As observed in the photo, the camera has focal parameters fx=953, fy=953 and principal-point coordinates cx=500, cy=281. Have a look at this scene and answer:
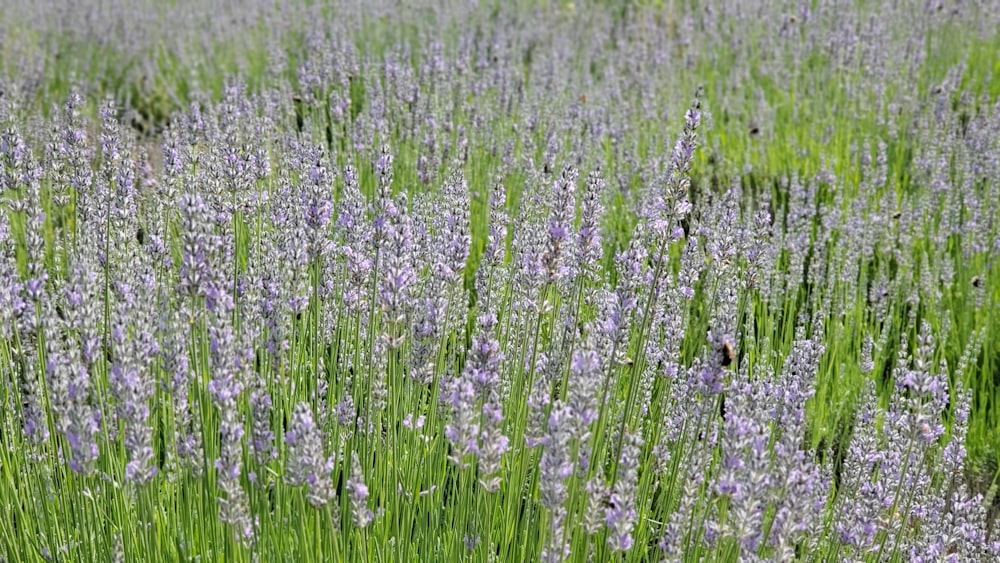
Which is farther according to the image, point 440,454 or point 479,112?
point 479,112

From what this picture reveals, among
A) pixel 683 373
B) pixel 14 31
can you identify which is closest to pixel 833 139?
pixel 683 373

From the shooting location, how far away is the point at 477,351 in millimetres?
1989

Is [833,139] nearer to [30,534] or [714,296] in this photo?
[714,296]

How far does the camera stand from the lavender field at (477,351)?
1815 millimetres

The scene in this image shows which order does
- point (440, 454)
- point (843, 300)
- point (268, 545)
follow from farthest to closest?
1. point (843, 300)
2. point (440, 454)
3. point (268, 545)

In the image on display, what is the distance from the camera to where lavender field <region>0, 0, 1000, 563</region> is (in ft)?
5.96

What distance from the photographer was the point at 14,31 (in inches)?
298

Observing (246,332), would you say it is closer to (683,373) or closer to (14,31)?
(683,373)

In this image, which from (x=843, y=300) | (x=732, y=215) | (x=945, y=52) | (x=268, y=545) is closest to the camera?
(x=268, y=545)

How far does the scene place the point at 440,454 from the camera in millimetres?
2377

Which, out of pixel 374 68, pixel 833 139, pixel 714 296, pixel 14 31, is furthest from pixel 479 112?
pixel 14 31

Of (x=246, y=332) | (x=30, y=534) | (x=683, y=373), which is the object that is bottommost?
(x=30, y=534)

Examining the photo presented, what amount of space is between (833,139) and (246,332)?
4281mm

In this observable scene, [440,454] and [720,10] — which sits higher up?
[720,10]
